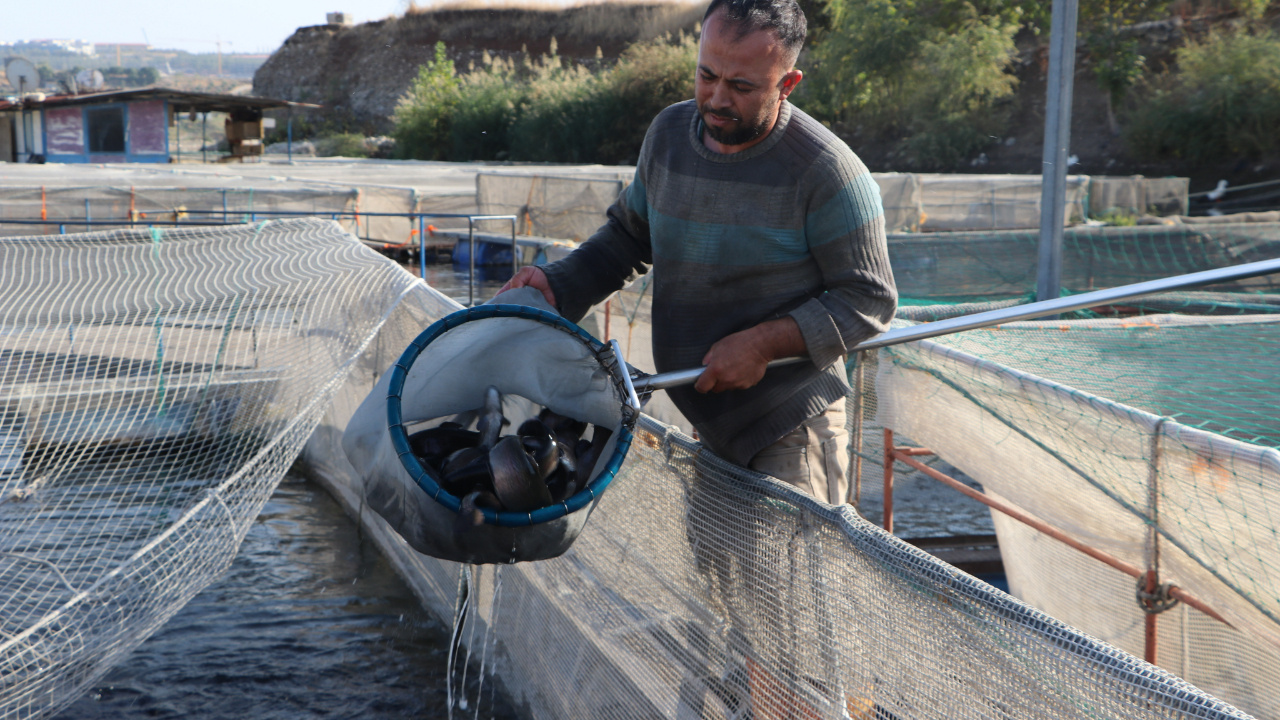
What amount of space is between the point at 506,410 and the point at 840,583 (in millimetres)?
865

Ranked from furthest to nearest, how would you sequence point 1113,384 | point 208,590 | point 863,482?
point 863,482, point 208,590, point 1113,384

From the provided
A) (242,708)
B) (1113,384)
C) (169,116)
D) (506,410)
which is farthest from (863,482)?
(169,116)

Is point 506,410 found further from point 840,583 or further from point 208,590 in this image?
point 208,590

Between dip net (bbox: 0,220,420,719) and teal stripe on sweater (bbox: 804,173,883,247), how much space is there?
2.19 m

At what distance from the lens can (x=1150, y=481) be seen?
2607mm

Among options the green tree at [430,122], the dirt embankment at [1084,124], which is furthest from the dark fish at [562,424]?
the green tree at [430,122]

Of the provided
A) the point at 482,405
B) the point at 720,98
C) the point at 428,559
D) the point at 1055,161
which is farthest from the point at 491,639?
the point at 1055,161

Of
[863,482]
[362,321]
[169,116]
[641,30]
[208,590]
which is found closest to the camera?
[362,321]

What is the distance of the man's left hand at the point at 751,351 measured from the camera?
2049 mm

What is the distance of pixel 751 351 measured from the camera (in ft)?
6.72

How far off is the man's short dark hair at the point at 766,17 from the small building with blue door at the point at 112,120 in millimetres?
28278

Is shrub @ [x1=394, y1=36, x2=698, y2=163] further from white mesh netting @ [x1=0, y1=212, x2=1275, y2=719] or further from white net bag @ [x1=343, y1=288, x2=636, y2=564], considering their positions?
white net bag @ [x1=343, y1=288, x2=636, y2=564]

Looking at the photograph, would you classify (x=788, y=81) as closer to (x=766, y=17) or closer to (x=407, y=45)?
(x=766, y=17)

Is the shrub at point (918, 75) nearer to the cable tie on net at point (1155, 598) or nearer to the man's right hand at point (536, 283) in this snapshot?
the cable tie on net at point (1155, 598)
